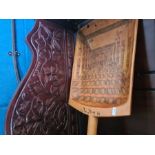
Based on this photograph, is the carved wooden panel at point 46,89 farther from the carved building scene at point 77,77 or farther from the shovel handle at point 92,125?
Answer: the shovel handle at point 92,125

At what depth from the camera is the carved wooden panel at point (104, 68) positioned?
684mm

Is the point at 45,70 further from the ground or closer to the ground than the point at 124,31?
closer to the ground

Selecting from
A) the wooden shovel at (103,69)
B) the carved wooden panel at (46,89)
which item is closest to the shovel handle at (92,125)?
the wooden shovel at (103,69)

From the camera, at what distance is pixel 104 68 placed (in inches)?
30.5

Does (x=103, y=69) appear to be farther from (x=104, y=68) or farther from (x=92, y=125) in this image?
(x=92, y=125)

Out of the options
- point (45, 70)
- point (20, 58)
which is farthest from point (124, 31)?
point (20, 58)

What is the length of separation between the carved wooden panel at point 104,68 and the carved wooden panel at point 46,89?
46mm

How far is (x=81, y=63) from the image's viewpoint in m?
0.89
